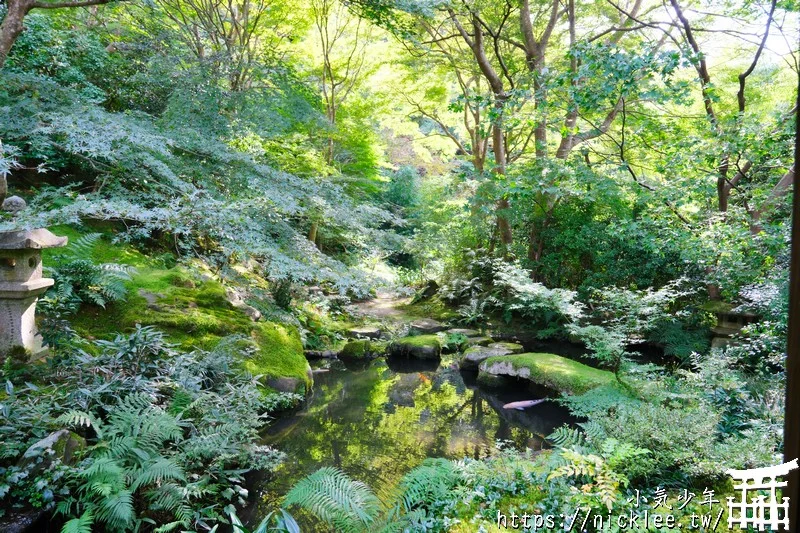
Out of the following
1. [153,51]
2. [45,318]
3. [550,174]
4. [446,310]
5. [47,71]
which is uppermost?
[153,51]

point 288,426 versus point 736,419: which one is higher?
point 736,419

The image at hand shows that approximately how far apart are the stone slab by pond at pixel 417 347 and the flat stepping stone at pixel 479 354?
2.42 feet

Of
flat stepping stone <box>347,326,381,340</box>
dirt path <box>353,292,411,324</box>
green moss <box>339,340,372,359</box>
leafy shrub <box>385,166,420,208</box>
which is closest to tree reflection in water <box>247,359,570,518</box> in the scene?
green moss <box>339,340,372,359</box>

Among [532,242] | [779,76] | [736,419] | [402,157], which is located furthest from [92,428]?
[402,157]

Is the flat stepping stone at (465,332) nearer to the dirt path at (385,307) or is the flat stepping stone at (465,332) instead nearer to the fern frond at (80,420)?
the dirt path at (385,307)

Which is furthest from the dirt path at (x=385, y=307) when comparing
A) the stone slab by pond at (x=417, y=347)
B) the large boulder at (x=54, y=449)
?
the large boulder at (x=54, y=449)

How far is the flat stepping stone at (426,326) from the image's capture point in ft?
38.4

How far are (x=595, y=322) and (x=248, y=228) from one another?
27.0ft

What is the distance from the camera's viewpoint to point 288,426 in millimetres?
5949

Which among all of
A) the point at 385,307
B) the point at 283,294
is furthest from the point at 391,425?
the point at 385,307

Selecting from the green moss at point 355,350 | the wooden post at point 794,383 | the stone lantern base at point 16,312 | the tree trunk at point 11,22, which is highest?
the tree trunk at point 11,22

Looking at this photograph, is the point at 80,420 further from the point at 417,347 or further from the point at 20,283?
the point at 417,347

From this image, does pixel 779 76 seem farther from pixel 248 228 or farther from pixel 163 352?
pixel 163 352

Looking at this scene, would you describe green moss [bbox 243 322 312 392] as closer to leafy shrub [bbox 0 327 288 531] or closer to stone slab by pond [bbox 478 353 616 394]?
leafy shrub [bbox 0 327 288 531]
